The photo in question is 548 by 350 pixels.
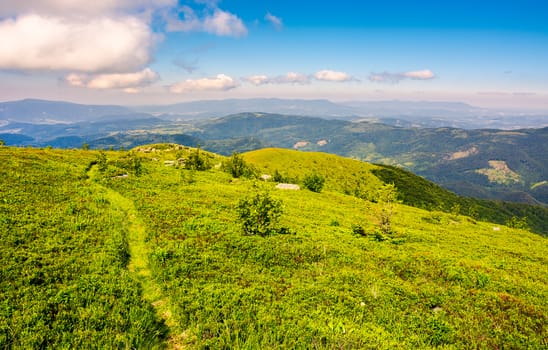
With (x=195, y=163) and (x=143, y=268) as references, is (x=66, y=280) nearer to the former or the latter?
(x=143, y=268)

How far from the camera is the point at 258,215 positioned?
2109 cm

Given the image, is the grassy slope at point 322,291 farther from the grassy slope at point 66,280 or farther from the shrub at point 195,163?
the shrub at point 195,163

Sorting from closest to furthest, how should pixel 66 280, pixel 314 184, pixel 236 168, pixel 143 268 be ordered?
pixel 66 280, pixel 143 268, pixel 314 184, pixel 236 168

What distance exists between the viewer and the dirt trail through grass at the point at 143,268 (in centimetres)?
997

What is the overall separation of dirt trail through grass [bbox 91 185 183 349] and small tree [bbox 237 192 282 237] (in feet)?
24.3

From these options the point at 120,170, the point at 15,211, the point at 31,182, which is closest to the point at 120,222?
the point at 15,211

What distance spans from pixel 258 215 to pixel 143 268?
933 cm

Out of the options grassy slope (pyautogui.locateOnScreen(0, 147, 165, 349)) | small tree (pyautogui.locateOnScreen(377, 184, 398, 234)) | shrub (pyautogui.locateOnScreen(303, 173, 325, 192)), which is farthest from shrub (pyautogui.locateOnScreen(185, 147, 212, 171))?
small tree (pyautogui.locateOnScreen(377, 184, 398, 234))

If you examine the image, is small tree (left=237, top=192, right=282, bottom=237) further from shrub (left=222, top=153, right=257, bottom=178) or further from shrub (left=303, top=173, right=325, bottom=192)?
shrub (left=303, top=173, right=325, bottom=192)

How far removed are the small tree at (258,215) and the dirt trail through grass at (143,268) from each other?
24.3ft

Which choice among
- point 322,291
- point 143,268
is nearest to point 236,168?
point 143,268

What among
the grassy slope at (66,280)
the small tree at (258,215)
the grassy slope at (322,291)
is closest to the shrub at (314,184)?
the grassy slope at (322,291)

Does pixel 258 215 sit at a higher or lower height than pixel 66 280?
lower

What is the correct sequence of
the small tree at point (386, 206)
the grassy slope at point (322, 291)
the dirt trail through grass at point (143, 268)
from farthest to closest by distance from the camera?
the small tree at point (386, 206) → the dirt trail through grass at point (143, 268) → the grassy slope at point (322, 291)
